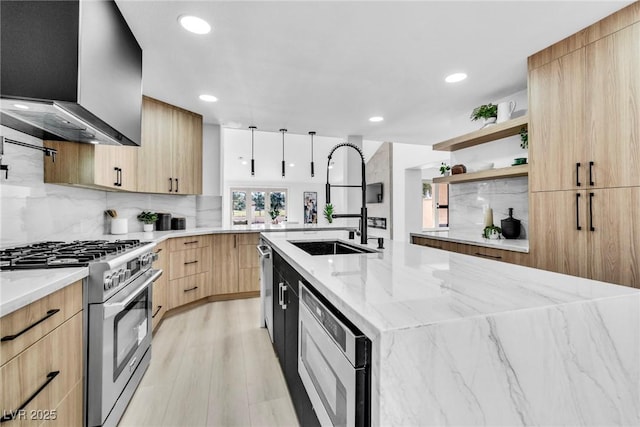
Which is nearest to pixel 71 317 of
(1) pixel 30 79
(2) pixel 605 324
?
(1) pixel 30 79

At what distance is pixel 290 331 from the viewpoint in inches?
65.1

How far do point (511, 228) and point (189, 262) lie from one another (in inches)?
131

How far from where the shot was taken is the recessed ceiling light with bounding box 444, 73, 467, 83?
267 cm

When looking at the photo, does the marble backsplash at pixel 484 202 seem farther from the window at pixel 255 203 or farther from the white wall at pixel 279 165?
the window at pixel 255 203

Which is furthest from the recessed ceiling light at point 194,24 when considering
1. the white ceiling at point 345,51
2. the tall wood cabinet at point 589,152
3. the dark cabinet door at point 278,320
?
the tall wood cabinet at point 589,152

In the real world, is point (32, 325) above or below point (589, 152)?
below

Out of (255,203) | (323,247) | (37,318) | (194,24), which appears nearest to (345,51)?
(194,24)

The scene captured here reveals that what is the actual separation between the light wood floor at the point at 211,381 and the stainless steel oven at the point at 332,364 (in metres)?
0.61

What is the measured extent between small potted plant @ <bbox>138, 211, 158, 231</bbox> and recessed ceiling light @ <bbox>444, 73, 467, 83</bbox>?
10.9 feet

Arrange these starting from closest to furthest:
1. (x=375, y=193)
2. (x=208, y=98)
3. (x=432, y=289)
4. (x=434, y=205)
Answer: (x=432, y=289) < (x=208, y=98) < (x=434, y=205) < (x=375, y=193)

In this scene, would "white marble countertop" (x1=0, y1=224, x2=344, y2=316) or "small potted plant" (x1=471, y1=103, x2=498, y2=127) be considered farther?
"small potted plant" (x1=471, y1=103, x2=498, y2=127)

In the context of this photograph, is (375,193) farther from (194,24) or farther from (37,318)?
(37,318)

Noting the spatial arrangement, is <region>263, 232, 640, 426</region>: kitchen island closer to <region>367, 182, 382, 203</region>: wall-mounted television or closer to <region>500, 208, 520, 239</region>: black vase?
<region>500, 208, 520, 239</region>: black vase

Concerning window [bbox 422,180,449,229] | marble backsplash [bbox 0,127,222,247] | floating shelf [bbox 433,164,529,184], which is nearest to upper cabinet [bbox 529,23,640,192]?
floating shelf [bbox 433,164,529,184]
